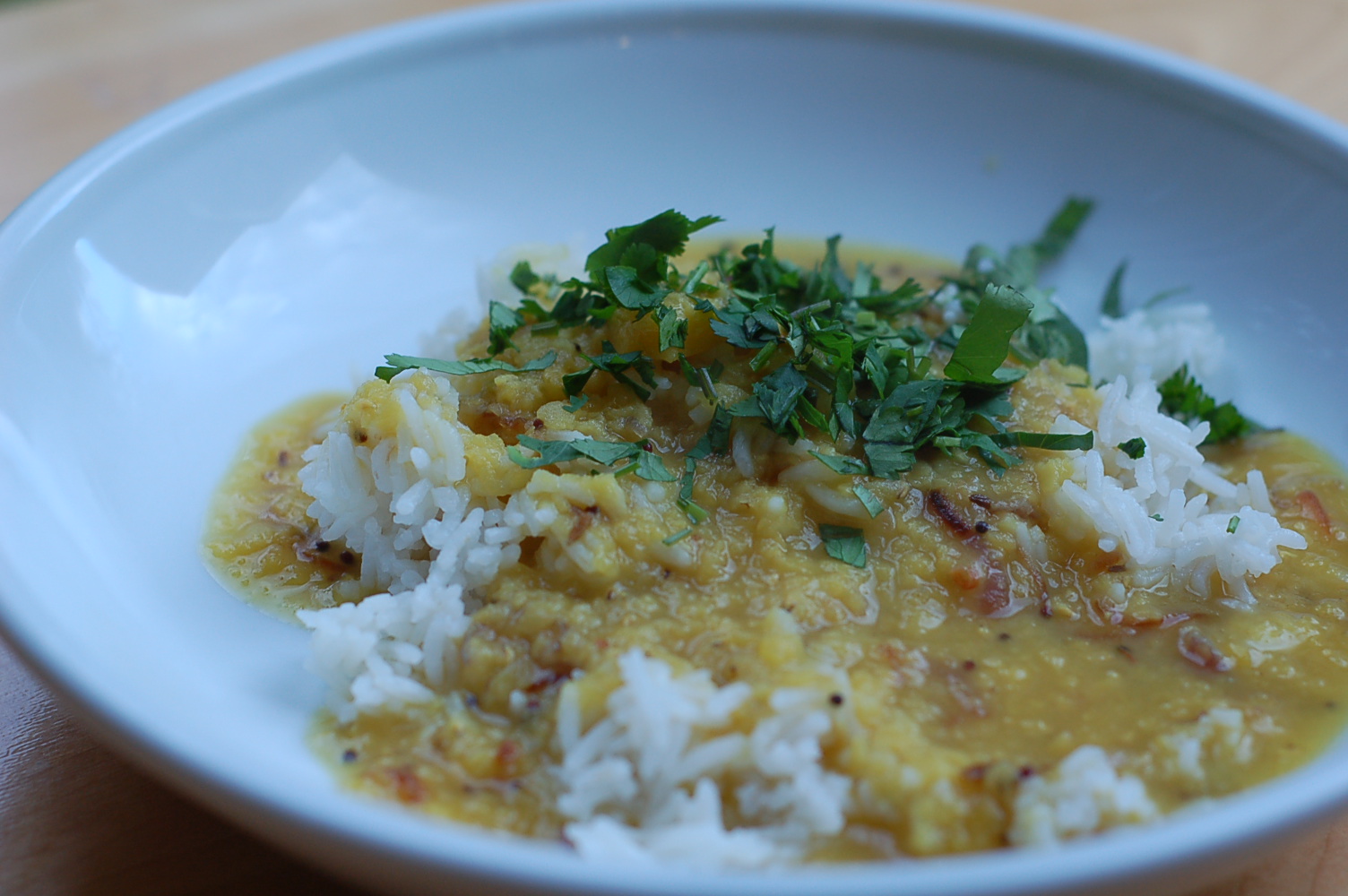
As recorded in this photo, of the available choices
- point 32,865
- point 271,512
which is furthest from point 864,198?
point 32,865

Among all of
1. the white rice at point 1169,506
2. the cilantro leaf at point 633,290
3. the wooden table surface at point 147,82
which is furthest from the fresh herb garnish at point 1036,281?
the wooden table surface at point 147,82

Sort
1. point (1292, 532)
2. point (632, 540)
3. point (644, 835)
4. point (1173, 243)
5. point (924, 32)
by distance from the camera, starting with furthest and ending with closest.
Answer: point (924, 32), point (1173, 243), point (1292, 532), point (632, 540), point (644, 835)

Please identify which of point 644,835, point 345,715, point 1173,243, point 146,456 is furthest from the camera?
point 1173,243

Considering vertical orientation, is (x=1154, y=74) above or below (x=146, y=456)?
above

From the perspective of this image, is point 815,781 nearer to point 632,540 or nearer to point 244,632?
point 632,540

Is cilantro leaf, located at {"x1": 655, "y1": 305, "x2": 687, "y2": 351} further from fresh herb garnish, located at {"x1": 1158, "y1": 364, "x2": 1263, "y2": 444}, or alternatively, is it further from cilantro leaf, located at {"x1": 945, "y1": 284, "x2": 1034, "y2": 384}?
fresh herb garnish, located at {"x1": 1158, "y1": 364, "x2": 1263, "y2": 444}

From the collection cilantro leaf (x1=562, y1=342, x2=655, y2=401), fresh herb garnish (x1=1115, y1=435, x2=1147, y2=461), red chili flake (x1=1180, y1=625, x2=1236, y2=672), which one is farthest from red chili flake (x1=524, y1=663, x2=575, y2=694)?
fresh herb garnish (x1=1115, y1=435, x2=1147, y2=461)
